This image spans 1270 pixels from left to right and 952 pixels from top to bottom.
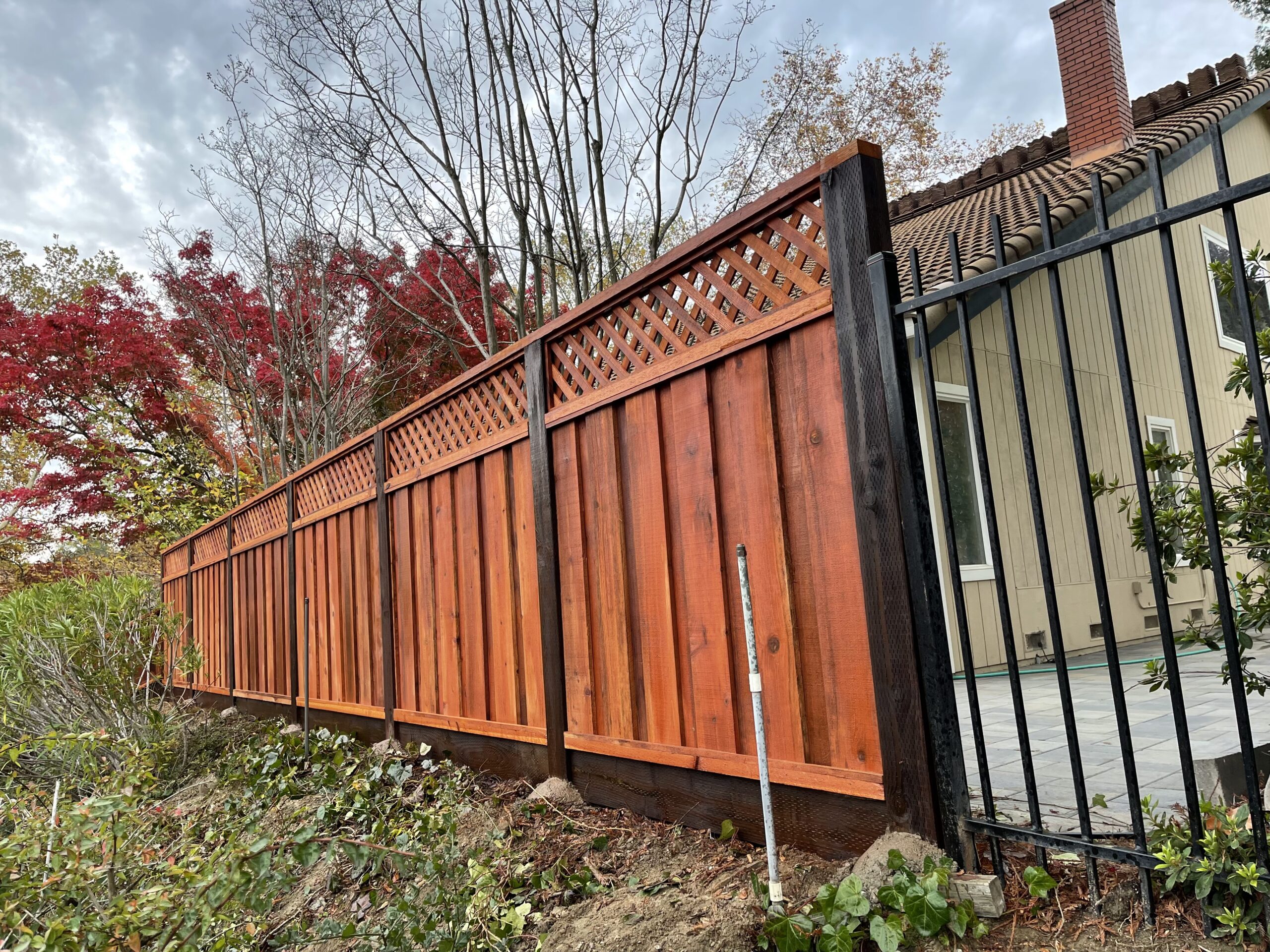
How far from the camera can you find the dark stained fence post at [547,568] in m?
3.56

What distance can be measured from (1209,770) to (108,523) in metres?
14.7

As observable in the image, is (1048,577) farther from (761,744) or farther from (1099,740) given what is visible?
(1099,740)

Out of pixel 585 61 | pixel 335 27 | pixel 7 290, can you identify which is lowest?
pixel 585 61

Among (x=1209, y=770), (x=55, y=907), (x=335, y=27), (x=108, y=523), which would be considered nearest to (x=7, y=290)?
(x=108, y=523)

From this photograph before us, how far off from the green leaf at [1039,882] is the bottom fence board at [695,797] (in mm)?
347

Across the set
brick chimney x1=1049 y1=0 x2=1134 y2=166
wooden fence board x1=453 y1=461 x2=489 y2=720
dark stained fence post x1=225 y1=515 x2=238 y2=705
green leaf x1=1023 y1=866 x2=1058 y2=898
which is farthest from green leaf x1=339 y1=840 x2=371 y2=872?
brick chimney x1=1049 y1=0 x2=1134 y2=166

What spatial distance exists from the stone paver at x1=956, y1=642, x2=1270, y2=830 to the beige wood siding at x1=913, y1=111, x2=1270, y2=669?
111cm

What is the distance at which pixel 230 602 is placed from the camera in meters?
9.03

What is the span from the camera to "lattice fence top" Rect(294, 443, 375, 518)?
5.70 m

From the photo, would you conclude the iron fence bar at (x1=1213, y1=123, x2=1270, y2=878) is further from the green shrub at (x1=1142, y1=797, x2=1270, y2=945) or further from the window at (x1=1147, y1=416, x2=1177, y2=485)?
the window at (x1=1147, y1=416, x2=1177, y2=485)

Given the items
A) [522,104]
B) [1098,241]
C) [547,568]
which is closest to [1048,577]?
[1098,241]

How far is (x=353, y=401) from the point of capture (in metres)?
10.3

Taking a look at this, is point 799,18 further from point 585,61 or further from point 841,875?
point 841,875

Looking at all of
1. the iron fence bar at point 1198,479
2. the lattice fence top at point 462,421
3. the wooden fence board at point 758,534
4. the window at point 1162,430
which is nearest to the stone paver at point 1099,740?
the iron fence bar at point 1198,479
